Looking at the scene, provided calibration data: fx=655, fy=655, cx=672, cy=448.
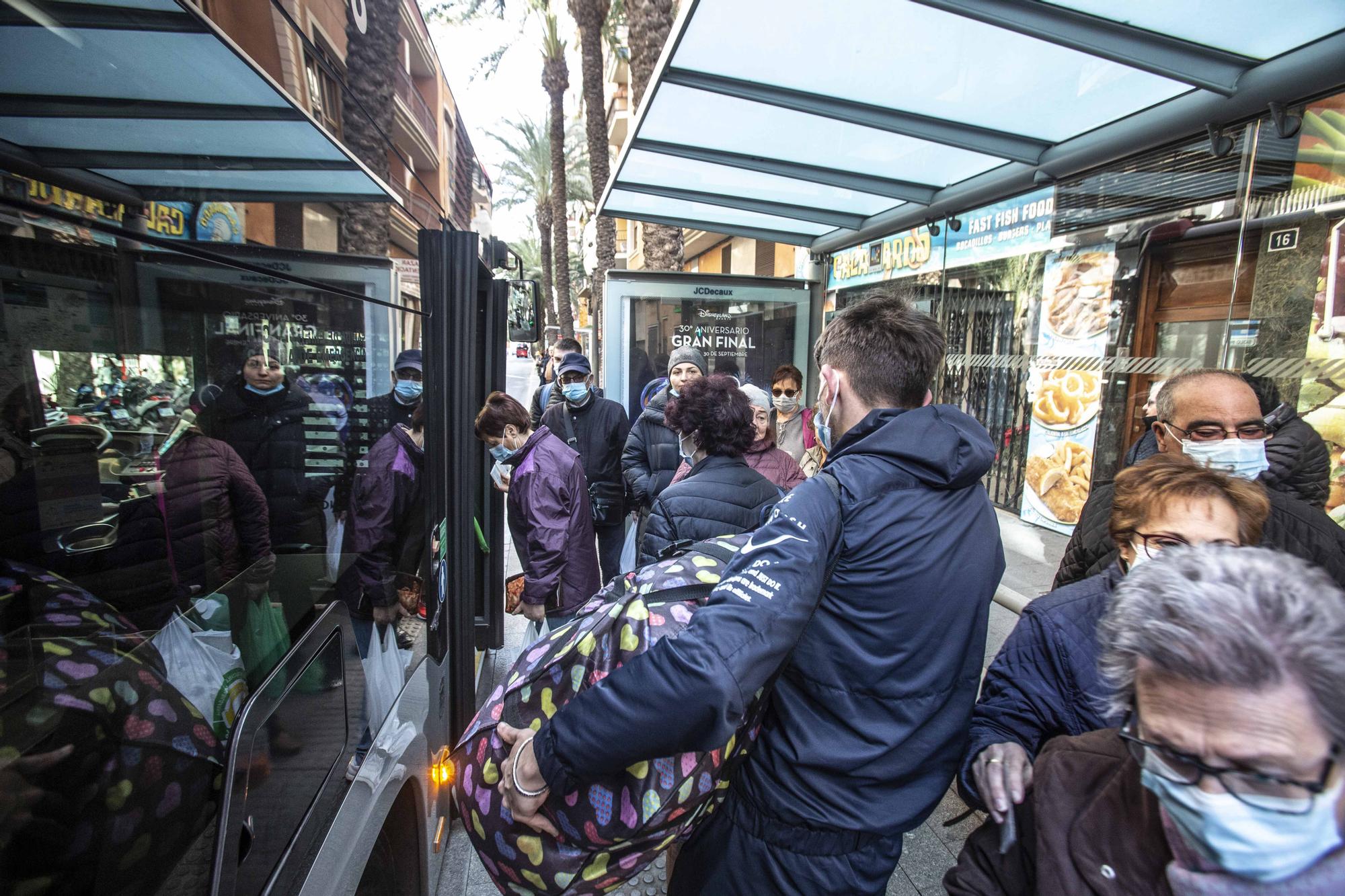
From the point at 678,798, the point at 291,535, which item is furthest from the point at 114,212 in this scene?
the point at 678,798

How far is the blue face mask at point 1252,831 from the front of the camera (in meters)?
0.81

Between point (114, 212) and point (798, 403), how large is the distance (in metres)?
4.85

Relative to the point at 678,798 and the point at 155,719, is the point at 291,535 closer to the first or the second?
the point at 155,719

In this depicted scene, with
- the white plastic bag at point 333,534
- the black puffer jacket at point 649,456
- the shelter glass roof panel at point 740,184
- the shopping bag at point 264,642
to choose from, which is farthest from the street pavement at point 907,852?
the shelter glass roof panel at point 740,184

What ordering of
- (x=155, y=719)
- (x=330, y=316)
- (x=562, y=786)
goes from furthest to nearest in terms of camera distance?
(x=330, y=316) → (x=562, y=786) → (x=155, y=719)

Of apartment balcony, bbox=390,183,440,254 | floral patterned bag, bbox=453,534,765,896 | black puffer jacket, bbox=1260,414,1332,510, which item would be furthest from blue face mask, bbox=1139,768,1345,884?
apartment balcony, bbox=390,183,440,254

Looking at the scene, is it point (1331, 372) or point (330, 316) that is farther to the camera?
point (1331, 372)

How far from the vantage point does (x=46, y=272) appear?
0.89m

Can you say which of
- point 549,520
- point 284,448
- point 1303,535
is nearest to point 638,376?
point 549,520

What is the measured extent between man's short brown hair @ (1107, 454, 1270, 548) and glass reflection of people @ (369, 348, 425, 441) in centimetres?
223

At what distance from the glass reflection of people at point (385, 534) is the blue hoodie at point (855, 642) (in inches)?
38.4

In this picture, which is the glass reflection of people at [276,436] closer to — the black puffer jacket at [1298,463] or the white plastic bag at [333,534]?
the white plastic bag at [333,534]

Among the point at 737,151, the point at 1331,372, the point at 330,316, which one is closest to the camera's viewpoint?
the point at 330,316

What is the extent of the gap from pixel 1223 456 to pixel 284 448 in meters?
2.90
